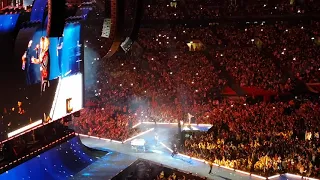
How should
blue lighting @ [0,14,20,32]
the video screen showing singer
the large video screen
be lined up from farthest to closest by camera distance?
the video screen showing singer < the large video screen < blue lighting @ [0,14,20,32]

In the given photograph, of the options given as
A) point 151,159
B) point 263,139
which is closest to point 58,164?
point 151,159

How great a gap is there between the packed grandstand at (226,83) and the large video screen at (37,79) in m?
5.34

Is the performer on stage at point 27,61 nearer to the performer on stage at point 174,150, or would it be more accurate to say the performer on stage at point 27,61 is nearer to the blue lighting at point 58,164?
the blue lighting at point 58,164

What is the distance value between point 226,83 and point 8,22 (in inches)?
593

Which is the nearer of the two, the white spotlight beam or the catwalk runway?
the white spotlight beam

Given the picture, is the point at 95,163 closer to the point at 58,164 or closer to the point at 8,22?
the point at 58,164

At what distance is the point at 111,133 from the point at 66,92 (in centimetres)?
501

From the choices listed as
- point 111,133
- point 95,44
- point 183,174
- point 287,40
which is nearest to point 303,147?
point 183,174

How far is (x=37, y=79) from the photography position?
1352cm

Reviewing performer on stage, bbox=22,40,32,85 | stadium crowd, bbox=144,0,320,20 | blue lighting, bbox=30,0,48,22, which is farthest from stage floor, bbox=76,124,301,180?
stadium crowd, bbox=144,0,320,20

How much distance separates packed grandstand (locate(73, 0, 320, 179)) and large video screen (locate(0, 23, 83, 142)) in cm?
534

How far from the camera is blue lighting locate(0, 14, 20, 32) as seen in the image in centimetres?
1247

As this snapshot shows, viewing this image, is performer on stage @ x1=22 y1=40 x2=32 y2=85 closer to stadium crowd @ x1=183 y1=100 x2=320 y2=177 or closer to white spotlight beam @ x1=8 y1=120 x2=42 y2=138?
white spotlight beam @ x1=8 y1=120 x2=42 y2=138

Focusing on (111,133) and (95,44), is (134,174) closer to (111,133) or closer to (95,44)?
(111,133)
